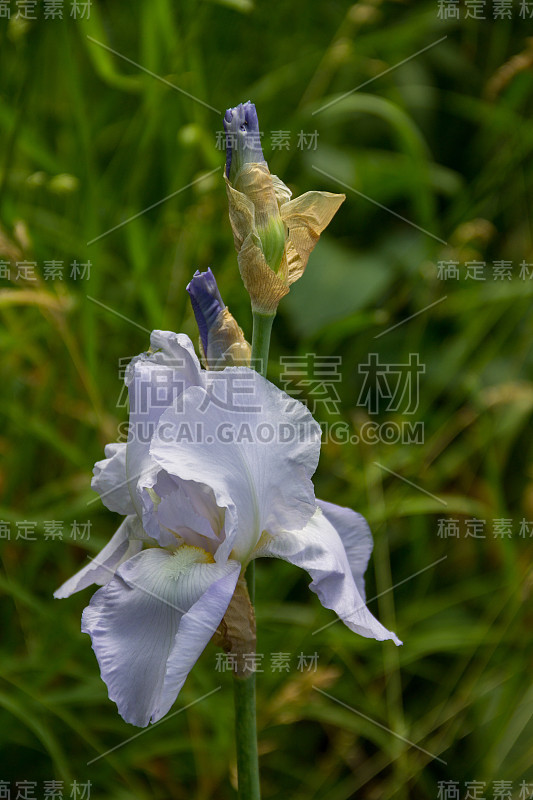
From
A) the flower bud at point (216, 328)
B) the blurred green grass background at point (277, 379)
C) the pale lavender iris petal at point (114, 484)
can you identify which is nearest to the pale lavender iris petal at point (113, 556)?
the pale lavender iris petal at point (114, 484)

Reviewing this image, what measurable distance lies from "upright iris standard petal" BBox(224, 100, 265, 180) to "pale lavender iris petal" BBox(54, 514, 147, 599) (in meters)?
0.23

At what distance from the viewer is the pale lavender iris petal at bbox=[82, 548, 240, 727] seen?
40cm

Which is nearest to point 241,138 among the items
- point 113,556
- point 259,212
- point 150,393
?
point 259,212

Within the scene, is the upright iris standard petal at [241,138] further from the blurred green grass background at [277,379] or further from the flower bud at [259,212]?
the blurred green grass background at [277,379]

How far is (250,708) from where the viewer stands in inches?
18.1

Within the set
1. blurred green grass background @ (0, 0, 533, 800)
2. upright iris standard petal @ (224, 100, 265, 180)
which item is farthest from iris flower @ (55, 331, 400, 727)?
blurred green grass background @ (0, 0, 533, 800)

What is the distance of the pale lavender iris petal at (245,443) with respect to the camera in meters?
0.42

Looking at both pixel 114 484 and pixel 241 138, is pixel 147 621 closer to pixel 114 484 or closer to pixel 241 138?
pixel 114 484

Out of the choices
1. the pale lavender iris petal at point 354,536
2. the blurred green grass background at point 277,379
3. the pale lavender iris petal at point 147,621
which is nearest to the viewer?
the pale lavender iris petal at point 147,621

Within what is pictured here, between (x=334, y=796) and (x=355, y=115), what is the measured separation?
1.11 metres

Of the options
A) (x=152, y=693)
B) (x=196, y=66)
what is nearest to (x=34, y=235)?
(x=196, y=66)

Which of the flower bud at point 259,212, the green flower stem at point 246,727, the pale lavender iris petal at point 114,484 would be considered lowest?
the green flower stem at point 246,727

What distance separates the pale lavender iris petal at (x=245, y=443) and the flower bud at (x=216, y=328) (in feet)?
0.12

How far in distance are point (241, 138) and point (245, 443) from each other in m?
0.18
